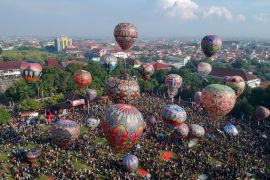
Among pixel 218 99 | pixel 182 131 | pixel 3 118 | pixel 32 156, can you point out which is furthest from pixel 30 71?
pixel 218 99

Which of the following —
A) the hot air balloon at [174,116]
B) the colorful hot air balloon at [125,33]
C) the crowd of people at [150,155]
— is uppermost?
the colorful hot air balloon at [125,33]

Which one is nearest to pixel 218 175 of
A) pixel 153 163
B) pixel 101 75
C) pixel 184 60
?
pixel 153 163

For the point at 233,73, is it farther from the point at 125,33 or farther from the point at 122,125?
the point at 122,125

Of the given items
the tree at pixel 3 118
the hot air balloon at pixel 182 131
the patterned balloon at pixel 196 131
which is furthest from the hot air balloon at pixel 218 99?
the tree at pixel 3 118

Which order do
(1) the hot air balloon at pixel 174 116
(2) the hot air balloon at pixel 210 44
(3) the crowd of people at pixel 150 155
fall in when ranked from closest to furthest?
(3) the crowd of people at pixel 150 155
(1) the hot air balloon at pixel 174 116
(2) the hot air balloon at pixel 210 44

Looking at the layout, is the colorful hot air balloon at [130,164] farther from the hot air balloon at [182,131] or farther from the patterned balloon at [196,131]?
the patterned balloon at [196,131]

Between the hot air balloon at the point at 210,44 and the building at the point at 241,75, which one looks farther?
the building at the point at 241,75

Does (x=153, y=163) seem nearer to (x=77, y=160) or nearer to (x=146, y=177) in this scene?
(x=146, y=177)
